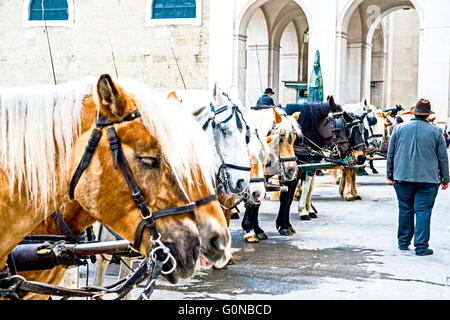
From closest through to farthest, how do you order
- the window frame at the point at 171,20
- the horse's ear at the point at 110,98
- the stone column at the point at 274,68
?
the horse's ear at the point at 110,98, the window frame at the point at 171,20, the stone column at the point at 274,68

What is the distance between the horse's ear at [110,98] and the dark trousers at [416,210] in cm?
692

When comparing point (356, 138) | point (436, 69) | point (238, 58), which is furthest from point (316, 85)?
point (356, 138)

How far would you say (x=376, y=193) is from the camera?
16.1m

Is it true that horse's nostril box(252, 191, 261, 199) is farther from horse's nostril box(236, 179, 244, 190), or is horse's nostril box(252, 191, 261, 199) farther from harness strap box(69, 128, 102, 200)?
harness strap box(69, 128, 102, 200)

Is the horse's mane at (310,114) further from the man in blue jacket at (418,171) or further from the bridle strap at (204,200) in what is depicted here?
the bridle strap at (204,200)

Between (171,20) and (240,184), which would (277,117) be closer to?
(240,184)

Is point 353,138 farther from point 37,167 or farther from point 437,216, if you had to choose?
point 37,167

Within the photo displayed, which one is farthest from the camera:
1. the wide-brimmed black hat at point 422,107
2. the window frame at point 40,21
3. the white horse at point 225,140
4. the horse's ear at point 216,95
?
the window frame at point 40,21

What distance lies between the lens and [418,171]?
8.74 m

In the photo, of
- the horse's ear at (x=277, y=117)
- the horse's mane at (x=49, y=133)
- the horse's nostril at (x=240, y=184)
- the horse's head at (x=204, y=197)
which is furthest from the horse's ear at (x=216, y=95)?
the horse's mane at (x=49, y=133)

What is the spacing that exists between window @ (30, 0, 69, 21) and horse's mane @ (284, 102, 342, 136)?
20.2 meters

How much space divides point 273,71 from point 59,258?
1101 inches

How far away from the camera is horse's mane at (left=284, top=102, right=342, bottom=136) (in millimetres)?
12578

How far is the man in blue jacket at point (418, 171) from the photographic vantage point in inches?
344
